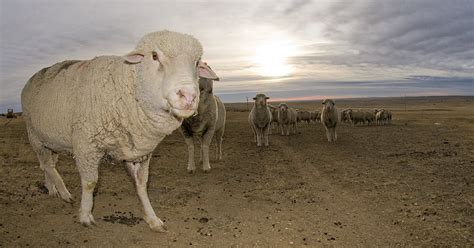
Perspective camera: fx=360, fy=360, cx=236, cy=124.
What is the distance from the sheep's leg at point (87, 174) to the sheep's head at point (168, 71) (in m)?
1.21

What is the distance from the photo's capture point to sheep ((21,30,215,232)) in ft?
14.1

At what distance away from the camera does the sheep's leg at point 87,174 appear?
16.9 ft

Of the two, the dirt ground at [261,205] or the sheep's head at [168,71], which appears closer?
the sheep's head at [168,71]

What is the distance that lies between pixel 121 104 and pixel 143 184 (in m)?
1.38

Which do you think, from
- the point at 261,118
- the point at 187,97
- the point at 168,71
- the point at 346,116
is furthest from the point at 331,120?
the point at 346,116

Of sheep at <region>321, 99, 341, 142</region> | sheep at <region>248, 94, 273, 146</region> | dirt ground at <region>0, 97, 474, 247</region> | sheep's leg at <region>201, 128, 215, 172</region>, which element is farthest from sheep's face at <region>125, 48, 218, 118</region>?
sheep at <region>321, 99, 341, 142</region>

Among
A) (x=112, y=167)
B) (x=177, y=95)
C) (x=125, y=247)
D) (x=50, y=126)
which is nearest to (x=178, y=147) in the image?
(x=112, y=167)

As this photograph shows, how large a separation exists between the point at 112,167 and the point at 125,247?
224 inches

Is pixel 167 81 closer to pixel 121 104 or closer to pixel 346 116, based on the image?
pixel 121 104

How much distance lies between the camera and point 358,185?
8258 millimetres

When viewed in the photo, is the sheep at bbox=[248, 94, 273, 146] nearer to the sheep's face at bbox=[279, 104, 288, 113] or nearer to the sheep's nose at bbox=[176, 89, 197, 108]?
the sheep's face at bbox=[279, 104, 288, 113]

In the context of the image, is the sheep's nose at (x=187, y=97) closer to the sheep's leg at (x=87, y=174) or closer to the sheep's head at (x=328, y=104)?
the sheep's leg at (x=87, y=174)

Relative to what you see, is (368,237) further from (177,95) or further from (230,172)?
(230,172)

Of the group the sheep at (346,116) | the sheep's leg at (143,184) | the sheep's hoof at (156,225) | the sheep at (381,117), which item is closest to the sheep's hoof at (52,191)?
the sheep's leg at (143,184)
